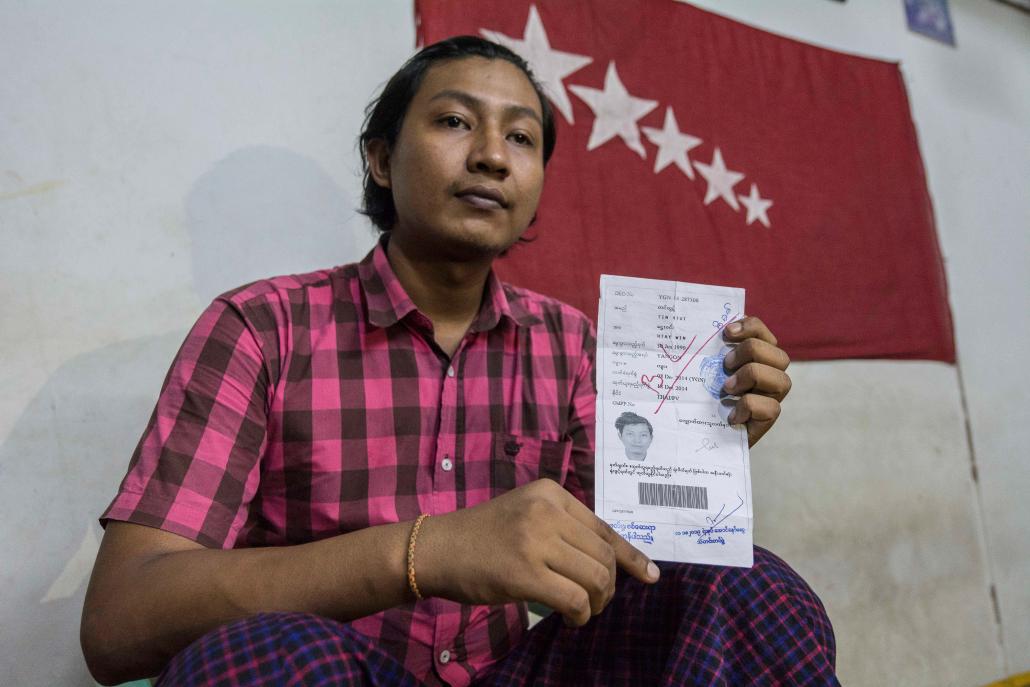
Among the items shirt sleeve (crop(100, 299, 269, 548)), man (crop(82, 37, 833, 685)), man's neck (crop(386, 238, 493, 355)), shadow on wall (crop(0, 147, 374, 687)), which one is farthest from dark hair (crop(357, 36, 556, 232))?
shirt sleeve (crop(100, 299, 269, 548))

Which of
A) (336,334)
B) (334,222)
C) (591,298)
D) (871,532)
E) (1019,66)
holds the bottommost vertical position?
(871,532)

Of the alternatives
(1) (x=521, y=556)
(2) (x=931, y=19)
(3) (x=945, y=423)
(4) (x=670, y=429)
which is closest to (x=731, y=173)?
(3) (x=945, y=423)

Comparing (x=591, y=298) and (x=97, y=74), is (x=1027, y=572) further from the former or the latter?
(x=97, y=74)

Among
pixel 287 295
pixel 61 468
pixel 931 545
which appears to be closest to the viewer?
pixel 287 295

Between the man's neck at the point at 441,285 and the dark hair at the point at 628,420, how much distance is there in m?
0.34

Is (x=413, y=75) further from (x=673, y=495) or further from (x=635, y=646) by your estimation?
(x=635, y=646)

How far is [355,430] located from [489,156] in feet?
1.23

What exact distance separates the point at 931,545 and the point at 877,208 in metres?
0.95

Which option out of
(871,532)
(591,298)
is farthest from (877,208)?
(591,298)

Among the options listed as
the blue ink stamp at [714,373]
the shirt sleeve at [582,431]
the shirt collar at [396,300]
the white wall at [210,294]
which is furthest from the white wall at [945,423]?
the blue ink stamp at [714,373]

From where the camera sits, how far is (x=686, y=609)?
A: 682 millimetres

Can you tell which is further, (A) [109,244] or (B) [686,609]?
(A) [109,244]

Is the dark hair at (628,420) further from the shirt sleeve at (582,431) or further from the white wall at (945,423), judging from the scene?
the white wall at (945,423)

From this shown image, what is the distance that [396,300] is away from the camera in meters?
0.89
